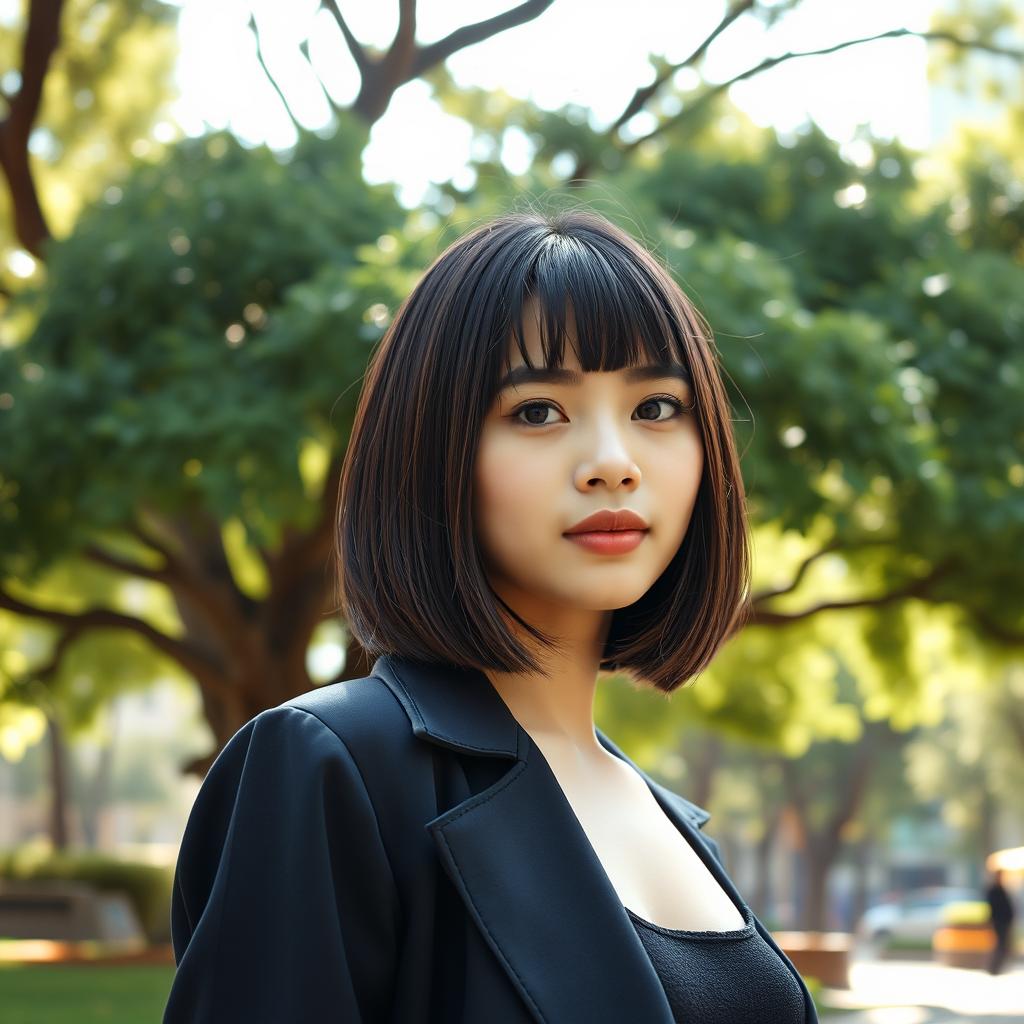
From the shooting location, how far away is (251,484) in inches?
316

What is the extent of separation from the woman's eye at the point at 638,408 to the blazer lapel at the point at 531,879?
33 centimetres

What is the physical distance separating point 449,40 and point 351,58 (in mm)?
778

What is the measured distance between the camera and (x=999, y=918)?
63.2 feet

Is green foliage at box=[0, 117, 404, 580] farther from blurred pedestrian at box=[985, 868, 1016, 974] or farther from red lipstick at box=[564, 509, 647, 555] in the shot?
blurred pedestrian at box=[985, 868, 1016, 974]

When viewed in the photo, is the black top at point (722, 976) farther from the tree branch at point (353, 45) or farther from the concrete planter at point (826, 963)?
the concrete planter at point (826, 963)

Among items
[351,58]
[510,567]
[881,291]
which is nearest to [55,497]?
[351,58]

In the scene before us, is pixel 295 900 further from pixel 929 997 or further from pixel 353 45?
pixel 929 997

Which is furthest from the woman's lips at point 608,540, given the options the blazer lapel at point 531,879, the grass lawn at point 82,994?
the grass lawn at point 82,994

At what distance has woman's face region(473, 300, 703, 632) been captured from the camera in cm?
177

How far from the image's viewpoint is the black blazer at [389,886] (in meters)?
1.43

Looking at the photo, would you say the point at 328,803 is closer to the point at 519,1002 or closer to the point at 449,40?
the point at 519,1002

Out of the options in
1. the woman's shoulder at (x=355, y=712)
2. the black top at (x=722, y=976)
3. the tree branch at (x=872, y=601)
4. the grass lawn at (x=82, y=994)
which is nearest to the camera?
the woman's shoulder at (x=355, y=712)

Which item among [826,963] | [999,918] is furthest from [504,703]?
[999,918]

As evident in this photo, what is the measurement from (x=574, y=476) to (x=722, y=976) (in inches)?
24.8
